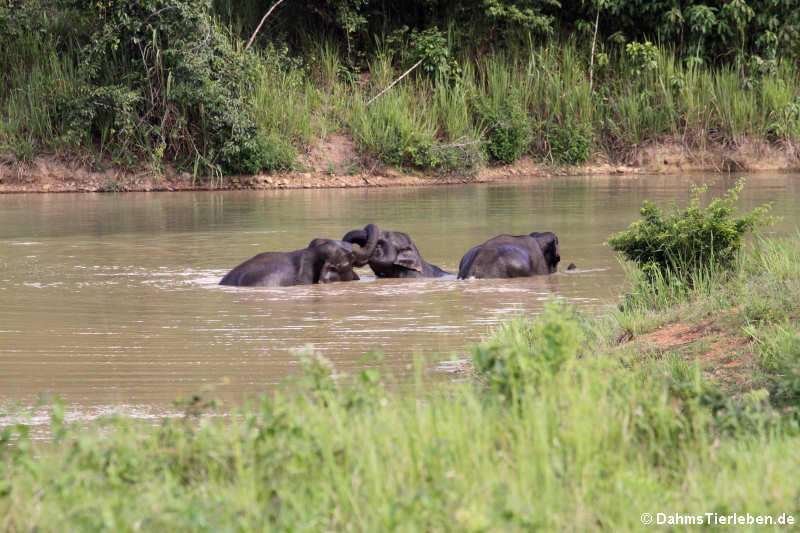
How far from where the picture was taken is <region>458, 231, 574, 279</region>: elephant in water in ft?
32.4

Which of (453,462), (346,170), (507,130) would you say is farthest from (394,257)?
(507,130)

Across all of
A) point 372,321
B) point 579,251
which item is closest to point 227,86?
point 579,251

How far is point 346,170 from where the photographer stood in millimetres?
21328

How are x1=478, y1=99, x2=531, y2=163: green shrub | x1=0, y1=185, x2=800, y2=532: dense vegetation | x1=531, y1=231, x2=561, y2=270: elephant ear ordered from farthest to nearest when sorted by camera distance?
x1=478, y1=99, x2=531, y2=163: green shrub, x1=531, y1=231, x2=561, y2=270: elephant ear, x1=0, y1=185, x2=800, y2=532: dense vegetation

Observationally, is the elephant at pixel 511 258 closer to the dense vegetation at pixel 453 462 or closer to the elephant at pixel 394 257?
the elephant at pixel 394 257

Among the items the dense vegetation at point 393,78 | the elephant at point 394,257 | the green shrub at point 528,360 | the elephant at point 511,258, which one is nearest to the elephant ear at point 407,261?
A: the elephant at point 394,257

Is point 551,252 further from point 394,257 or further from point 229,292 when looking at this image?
point 229,292

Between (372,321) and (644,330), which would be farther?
(372,321)

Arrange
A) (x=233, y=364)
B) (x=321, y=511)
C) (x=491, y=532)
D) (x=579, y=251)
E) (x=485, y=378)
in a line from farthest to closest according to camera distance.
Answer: (x=579, y=251)
(x=233, y=364)
(x=485, y=378)
(x=321, y=511)
(x=491, y=532)

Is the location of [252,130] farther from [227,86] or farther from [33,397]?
[33,397]

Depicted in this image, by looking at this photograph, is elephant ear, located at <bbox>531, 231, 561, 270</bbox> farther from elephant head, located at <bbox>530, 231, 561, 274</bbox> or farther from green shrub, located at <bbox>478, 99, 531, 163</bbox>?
green shrub, located at <bbox>478, 99, 531, 163</bbox>

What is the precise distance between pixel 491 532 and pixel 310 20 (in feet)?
74.0

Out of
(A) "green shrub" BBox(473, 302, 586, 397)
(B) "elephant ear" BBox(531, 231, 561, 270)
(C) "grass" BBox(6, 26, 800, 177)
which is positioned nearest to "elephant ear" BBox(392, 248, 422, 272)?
(B) "elephant ear" BBox(531, 231, 561, 270)

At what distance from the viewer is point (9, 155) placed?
20156mm
